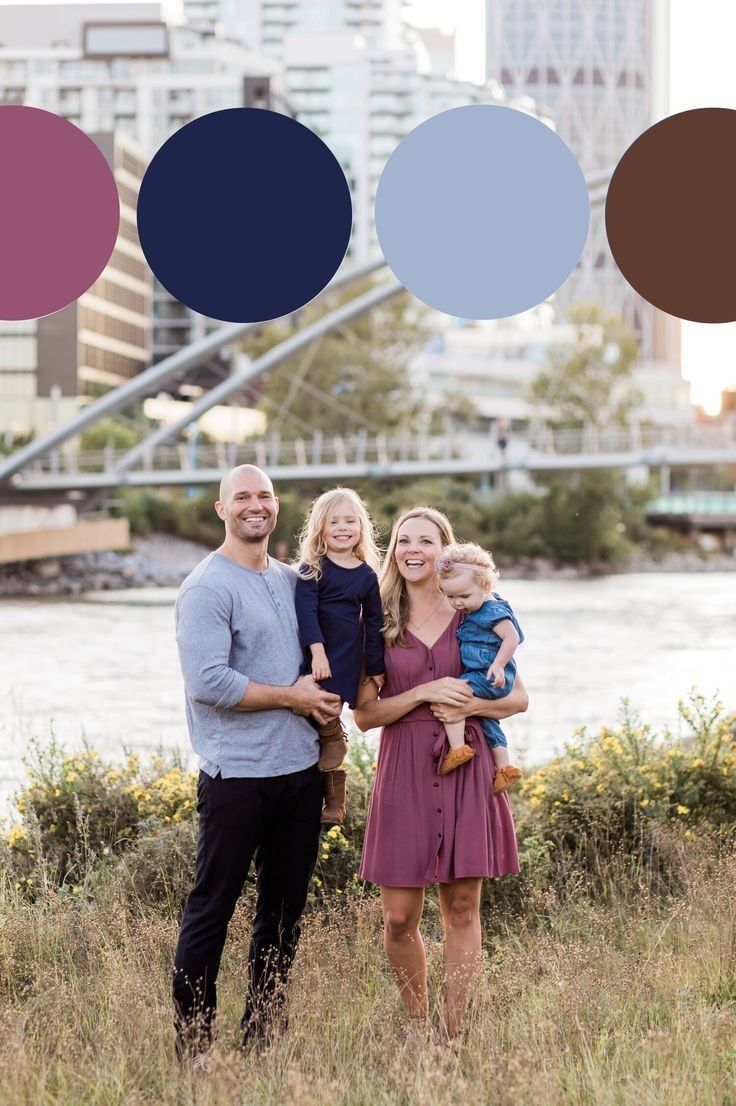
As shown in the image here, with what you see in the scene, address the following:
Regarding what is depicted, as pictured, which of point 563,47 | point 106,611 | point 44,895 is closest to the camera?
point 44,895

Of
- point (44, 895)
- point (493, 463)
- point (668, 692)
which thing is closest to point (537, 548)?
point (493, 463)

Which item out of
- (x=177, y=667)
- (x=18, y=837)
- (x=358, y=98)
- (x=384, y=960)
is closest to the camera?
(x=384, y=960)

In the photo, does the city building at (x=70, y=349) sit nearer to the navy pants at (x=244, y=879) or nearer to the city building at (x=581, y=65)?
the navy pants at (x=244, y=879)

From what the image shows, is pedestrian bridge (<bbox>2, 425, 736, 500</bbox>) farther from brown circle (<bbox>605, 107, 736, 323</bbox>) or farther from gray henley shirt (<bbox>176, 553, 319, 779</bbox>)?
gray henley shirt (<bbox>176, 553, 319, 779</bbox>)

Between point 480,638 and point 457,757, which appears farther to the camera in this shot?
point 480,638

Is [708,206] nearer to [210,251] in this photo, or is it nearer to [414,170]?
[414,170]

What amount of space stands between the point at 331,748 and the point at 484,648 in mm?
525

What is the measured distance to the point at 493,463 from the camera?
45.2 m

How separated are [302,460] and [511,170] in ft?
135

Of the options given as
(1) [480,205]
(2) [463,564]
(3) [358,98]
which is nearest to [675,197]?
(1) [480,205]

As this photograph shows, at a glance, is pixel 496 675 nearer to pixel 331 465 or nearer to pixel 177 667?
pixel 177 667

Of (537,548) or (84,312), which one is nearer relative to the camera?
(537,548)

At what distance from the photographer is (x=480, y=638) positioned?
387 centimetres

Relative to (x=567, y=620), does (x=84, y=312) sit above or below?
above
